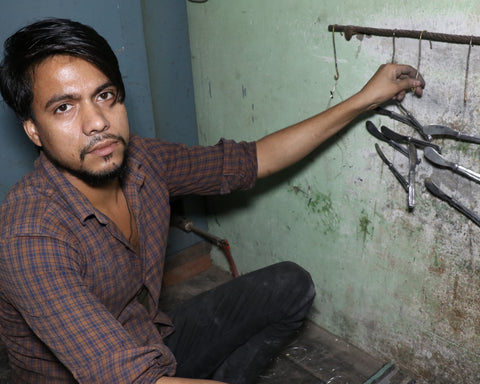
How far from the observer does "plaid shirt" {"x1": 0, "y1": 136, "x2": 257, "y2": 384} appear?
100 cm

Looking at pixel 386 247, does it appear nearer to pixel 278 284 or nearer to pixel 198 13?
pixel 278 284

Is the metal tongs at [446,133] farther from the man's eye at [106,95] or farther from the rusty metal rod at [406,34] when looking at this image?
the man's eye at [106,95]

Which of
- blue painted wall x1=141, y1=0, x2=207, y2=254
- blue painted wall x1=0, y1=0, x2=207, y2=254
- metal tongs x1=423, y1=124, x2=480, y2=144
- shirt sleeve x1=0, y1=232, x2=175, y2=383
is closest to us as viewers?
shirt sleeve x1=0, y1=232, x2=175, y2=383

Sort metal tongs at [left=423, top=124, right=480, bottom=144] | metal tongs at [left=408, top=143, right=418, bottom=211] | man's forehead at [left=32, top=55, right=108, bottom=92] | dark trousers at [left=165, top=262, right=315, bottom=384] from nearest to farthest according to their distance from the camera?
man's forehead at [left=32, top=55, right=108, bottom=92]
metal tongs at [left=423, top=124, right=480, bottom=144]
metal tongs at [left=408, top=143, right=418, bottom=211]
dark trousers at [left=165, top=262, right=315, bottom=384]

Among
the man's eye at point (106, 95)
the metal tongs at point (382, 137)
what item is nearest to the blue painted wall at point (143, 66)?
the man's eye at point (106, 95)

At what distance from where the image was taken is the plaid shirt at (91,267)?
3.27ft

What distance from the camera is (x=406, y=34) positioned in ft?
4.18

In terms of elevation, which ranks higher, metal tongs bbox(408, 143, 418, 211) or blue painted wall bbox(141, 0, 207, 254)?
blue painted wall bbox(141, 0, 207, 254)

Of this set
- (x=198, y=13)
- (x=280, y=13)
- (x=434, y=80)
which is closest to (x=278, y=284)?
(x=434, y=80)

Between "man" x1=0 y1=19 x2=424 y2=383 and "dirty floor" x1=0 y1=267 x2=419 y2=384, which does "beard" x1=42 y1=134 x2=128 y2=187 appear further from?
"dirty floor" x1=0 y1=267 x2=419 y2=384

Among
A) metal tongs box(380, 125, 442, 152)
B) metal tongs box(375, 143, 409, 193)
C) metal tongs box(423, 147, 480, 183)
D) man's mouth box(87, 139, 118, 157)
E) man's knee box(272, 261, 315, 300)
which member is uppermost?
man's mouth box(87, 139, 118, 157)

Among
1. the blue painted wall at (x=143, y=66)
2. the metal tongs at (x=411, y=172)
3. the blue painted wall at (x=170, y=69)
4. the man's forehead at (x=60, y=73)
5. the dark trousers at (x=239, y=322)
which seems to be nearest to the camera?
the man's forehead at (x=60, y=73)

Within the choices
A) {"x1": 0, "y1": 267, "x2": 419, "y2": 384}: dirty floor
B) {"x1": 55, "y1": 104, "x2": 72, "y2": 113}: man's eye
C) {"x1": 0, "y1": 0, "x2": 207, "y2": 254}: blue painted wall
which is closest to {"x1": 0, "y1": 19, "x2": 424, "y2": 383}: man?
{"x1": 55, "y1": 104, "x2": 72, "y2": 113}: man's eye

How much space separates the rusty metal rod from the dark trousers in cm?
71
